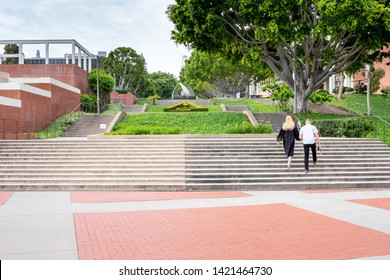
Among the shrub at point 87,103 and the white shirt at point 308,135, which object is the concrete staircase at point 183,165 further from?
the shrub at point 87,103

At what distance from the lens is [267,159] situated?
52.3 feet

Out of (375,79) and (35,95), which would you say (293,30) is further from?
(375,79)

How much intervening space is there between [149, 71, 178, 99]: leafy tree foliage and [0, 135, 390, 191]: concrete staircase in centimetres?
9212

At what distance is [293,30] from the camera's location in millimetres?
28359

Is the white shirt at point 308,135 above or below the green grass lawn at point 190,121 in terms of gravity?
below

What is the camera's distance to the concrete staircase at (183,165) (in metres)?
13.9

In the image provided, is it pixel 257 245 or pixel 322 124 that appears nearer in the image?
pixel 257 245

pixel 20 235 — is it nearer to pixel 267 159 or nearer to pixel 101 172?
pixel 101 172

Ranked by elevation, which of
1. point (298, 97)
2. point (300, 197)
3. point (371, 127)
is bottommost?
point (300, 197)

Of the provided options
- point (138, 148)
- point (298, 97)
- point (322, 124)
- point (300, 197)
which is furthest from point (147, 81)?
point (300, 197)

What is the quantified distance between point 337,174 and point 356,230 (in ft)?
25.3

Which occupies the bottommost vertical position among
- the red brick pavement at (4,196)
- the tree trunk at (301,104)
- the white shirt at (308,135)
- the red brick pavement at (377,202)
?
the red brick pavement at (4,196)

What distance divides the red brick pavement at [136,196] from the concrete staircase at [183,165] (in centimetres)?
81

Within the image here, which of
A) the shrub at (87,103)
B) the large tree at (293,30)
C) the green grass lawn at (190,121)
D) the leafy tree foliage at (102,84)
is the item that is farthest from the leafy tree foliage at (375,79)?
the shrub at (87,103)
